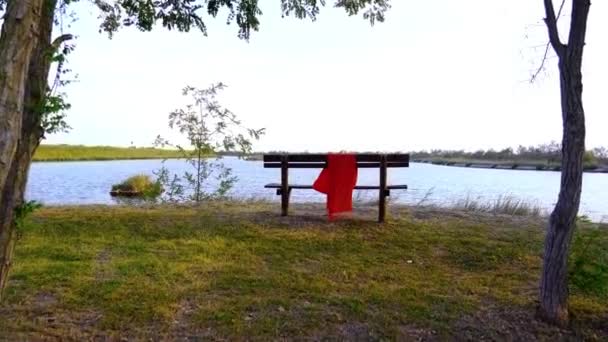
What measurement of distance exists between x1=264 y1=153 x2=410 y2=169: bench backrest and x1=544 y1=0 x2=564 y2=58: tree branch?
3857mm

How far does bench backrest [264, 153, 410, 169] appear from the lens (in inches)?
316

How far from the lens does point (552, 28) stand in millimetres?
4340

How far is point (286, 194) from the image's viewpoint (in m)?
8.30

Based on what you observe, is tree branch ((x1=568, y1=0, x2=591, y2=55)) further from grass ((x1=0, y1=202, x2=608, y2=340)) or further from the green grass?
the green grass

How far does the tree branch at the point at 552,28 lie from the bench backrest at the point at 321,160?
3.86 metres

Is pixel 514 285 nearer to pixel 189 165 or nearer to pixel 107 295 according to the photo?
pixel 107 295

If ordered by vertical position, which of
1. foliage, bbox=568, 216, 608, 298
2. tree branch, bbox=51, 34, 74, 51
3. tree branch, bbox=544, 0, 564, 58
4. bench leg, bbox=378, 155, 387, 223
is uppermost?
tree branch, bbox=544, 0, 564, 58

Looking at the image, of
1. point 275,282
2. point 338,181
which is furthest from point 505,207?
point 275,282

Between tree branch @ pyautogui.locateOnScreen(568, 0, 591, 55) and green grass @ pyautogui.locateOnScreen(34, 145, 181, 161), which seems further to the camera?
green grass @ pyautogui.locateOnScreen(34, 145, 181, 161)

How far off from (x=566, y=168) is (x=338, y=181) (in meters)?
4.11

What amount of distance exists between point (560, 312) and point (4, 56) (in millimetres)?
4411

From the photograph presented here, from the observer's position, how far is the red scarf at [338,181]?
800 cm

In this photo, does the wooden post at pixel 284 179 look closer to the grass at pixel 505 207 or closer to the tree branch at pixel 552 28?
the grass at pixel 505 207

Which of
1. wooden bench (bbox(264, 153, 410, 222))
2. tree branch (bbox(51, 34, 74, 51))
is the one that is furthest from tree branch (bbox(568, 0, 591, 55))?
wooden bench (bbox(264, 153, 410, 222))
